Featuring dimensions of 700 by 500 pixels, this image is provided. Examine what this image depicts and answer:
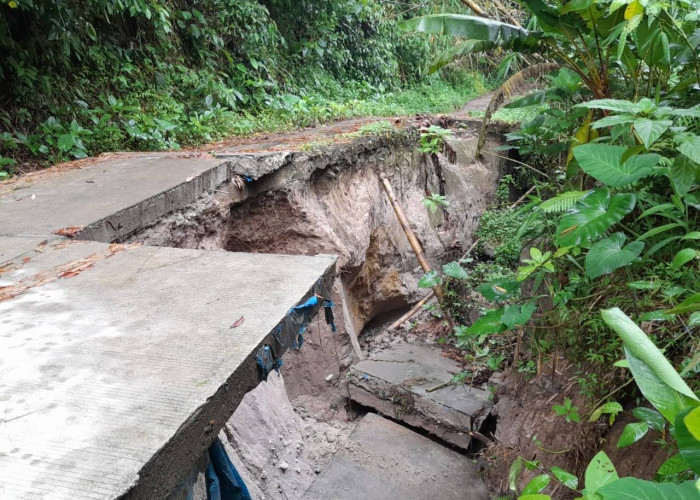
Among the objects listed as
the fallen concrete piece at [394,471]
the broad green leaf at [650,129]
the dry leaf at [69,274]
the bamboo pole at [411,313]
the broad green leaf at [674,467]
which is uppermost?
the dry leaf at [69,274]

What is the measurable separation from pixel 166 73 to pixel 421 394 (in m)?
4.87

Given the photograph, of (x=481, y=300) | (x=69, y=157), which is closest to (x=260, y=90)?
(x=69, y=157)

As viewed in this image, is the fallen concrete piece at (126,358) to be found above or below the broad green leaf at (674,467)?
above

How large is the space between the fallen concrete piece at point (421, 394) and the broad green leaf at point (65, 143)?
9.71 feet

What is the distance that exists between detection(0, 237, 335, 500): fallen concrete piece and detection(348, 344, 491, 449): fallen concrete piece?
1.94 meters

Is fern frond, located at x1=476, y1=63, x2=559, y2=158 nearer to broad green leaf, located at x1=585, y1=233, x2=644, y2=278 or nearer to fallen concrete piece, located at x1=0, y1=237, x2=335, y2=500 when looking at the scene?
broad green leaf, located at x1=585, y1=233, x2=644, y2=278

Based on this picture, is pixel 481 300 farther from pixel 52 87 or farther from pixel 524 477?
pixel 52 87

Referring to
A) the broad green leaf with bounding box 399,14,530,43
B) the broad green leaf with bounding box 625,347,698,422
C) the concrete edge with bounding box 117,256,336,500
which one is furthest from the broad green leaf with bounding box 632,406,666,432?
the broad green leaf with bounding box 399,14,530,43

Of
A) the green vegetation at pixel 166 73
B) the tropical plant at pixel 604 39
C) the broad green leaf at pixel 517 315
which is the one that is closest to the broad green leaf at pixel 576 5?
the tropical plant at pixel 604 39

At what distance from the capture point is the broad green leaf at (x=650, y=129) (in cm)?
170

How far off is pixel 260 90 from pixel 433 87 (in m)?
6.64

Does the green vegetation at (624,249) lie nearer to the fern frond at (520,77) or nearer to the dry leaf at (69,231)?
the fern frond at (520,77)

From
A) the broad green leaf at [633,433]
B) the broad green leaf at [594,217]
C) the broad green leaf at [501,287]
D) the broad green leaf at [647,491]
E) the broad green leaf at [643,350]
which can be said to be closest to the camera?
the broad green leaf at [647,491]

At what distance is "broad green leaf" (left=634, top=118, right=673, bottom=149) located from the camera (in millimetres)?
1700
